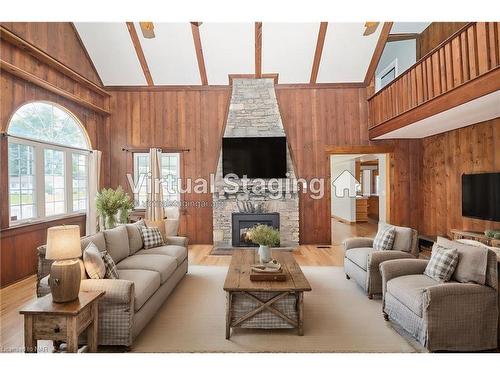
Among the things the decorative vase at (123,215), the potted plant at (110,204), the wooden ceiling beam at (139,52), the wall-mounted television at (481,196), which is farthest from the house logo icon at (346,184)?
the potted plant at (110,204)

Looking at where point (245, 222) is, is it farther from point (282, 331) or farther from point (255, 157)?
point (282, 331)

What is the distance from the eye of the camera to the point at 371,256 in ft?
12.1

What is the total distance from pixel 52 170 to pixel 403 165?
7029 millimetres

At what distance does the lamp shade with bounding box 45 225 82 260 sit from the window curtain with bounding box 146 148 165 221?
3862mm

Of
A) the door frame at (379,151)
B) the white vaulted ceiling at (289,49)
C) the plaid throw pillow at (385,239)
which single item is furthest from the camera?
the door frame at (379,151)

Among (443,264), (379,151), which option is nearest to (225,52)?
(379,151)

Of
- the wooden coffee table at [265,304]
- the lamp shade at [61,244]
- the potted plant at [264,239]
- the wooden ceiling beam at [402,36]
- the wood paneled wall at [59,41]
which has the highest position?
the wooden ceiling beam at [402,36]

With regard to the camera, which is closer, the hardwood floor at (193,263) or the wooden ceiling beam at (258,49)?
the hardwood floor at (193,263)

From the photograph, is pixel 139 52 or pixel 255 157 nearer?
pixel 139 52

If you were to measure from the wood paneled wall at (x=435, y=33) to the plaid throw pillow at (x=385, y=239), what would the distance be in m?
4.34

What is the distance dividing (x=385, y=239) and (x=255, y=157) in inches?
133

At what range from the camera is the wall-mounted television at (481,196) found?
4711mm

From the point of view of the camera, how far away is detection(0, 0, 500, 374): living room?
258 centimetres

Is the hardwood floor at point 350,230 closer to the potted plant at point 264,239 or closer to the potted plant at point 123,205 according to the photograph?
the potted plant at point 264,239
